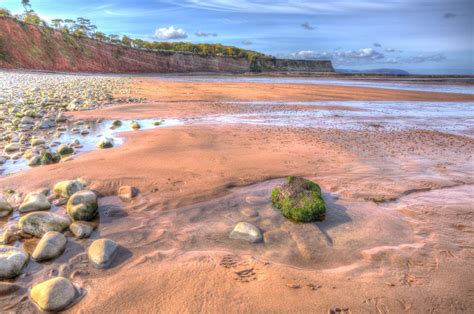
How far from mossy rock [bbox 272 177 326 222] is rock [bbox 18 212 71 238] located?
274 centimetres

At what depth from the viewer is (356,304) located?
2.45 m

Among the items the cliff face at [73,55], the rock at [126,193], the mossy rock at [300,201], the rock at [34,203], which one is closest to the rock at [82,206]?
→ the rock at [34,203]

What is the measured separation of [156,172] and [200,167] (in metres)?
0.82

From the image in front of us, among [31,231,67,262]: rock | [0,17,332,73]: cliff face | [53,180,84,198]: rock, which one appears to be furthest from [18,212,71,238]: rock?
[0,17,332,73]: cliff face

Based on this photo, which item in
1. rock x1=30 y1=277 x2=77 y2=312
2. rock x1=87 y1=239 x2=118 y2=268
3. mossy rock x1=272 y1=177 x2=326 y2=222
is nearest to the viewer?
rock x1=30 y1=277 x2=77 y2=312

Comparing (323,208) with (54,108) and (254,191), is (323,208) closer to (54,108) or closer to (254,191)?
(254,191)

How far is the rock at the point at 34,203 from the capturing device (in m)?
3.95

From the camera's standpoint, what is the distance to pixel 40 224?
3.42 metres

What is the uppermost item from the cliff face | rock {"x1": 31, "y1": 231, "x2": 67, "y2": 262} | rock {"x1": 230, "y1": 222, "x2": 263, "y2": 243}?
the cliff face

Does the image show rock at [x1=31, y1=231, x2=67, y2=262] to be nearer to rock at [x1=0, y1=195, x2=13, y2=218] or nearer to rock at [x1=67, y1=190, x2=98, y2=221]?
rock at [x1=67, y1=190, x2=98, y2=221]

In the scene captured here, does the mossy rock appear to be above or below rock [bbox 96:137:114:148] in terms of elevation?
below

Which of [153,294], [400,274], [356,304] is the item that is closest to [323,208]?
[400,274]

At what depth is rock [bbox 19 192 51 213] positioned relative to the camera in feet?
13.0

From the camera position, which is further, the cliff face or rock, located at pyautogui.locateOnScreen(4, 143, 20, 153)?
the cliff face
